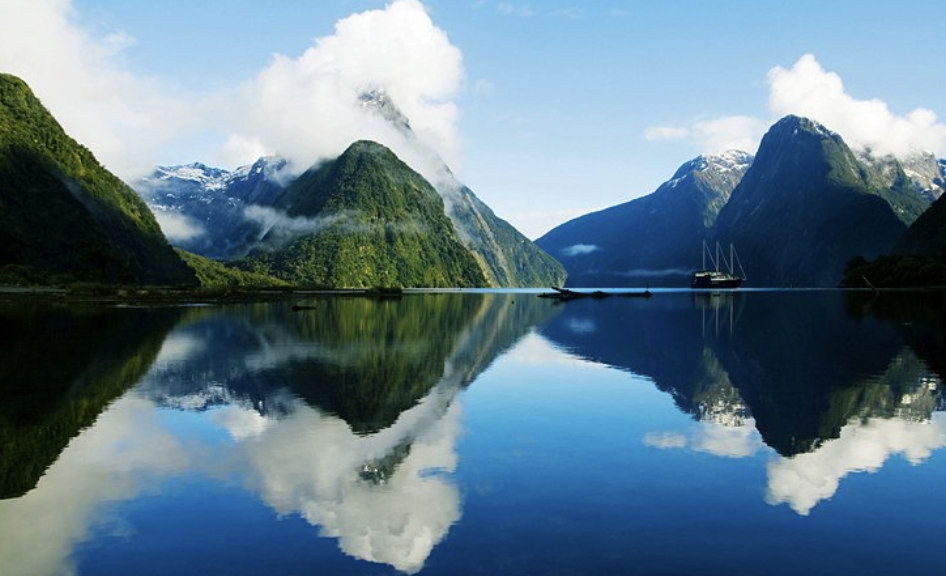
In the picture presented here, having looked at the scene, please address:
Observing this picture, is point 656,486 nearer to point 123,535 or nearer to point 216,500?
point 216,500

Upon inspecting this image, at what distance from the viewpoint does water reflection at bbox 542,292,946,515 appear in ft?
71.6

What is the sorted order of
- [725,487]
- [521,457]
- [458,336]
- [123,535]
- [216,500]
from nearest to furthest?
[123,535] → [216,500] → [725,487] → [521,457] → [458,336]

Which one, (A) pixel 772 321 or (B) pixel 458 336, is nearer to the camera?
(B) pixel 458 336

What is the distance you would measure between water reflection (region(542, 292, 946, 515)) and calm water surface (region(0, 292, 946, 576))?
0.60 ft

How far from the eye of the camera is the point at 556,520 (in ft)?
51.6

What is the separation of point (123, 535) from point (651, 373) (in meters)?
33.7

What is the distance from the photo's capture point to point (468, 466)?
20.7 m

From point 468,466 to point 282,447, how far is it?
667cm

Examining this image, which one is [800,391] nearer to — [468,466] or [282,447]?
[468,466]

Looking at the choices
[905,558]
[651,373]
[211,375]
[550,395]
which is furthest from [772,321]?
[905,558]

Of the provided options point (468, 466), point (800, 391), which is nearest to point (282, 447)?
point (468, 466)

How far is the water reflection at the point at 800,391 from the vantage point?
21.8 m

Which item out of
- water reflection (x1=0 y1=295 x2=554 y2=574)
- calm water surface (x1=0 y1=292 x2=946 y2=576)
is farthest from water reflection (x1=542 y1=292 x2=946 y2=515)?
water reflection (x1=0 y1=295 x2=554 y2=574)

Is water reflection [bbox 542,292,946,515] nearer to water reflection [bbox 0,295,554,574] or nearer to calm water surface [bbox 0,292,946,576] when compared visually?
calm water surface [bbox 0,292,946,576]
